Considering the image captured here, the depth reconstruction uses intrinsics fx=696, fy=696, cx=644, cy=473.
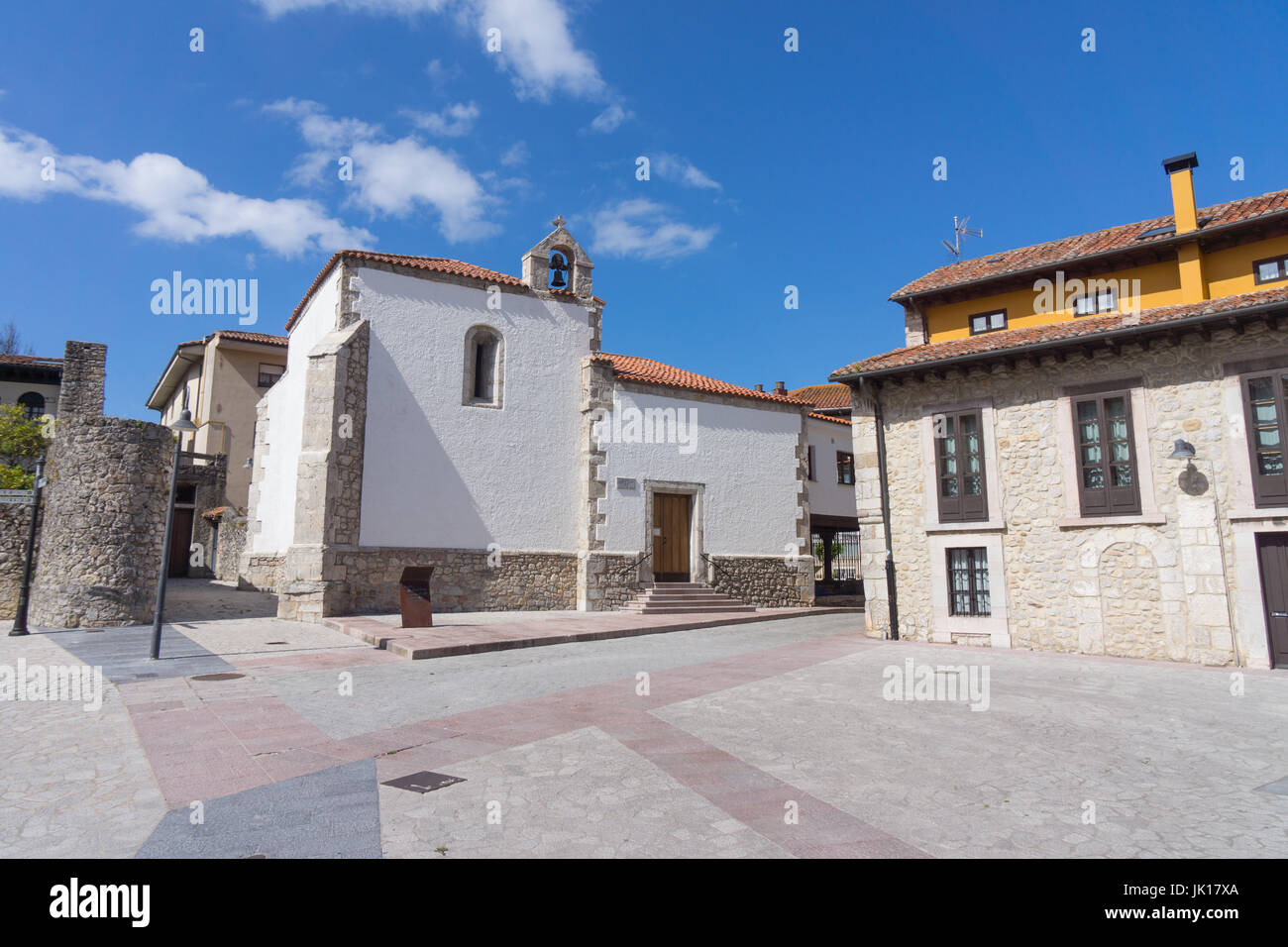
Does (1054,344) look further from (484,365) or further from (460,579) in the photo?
(460,579)

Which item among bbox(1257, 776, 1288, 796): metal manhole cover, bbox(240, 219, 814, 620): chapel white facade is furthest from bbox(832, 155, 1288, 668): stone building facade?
bbox(1257, 776, 1288, 796): metal manhole cover

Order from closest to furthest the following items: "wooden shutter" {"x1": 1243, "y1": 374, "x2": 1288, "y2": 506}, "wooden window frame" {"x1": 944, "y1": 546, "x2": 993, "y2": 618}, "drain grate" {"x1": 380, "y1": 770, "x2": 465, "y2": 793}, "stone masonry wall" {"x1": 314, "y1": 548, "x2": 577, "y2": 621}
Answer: "drain grate" {"x1": 380, "y1": 770, "x2": 465, "y2": 793}, "wooden shutter" {"x1": 1243, "y1": 374, "x2": 1288, "y2": 506}, "wooden window frame" {"x1": 944, "y1": 546, "x2": 993, "y2": 618}, "stone masonry wall" {"x1": 314, "y1": 548, "x2": 577, "y2": 621}

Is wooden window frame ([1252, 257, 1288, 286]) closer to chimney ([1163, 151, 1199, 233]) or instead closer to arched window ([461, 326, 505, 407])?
chimney ([1163, 151, 1199, 233])

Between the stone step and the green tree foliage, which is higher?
the green tree foliage

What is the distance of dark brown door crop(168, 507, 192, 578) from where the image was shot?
1117 inches

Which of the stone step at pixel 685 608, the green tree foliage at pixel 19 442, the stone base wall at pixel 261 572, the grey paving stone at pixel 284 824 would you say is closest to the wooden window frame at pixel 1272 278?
the stone step at pixel 685 608

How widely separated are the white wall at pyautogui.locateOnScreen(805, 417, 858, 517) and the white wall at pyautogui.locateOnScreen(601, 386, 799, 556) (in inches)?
149

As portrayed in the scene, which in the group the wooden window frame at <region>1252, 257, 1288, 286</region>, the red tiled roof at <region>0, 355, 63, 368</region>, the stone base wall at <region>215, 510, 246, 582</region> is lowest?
the stone base wall at <region>215, 510, 246, 582</region>

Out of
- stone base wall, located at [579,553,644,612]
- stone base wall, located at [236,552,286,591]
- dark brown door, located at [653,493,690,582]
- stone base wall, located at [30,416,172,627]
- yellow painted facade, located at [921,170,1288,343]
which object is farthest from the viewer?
dark brown door, located at [653,493,690,582]

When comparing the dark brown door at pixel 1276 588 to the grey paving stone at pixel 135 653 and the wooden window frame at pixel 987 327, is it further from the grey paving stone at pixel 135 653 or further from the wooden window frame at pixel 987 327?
the grey paving stone at pixel 135 653

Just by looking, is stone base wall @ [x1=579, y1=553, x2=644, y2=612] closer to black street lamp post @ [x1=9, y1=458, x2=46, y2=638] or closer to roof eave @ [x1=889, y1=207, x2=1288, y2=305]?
roof eave @ [x1=889, y1=207, x2=1288, y2=305]

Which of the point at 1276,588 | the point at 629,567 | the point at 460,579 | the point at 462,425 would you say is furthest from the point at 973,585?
the point at 462,425

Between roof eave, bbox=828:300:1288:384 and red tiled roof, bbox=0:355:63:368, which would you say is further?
red tiled roof, bbox=0:355:63:368

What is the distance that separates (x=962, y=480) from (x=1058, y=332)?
10.2ft
